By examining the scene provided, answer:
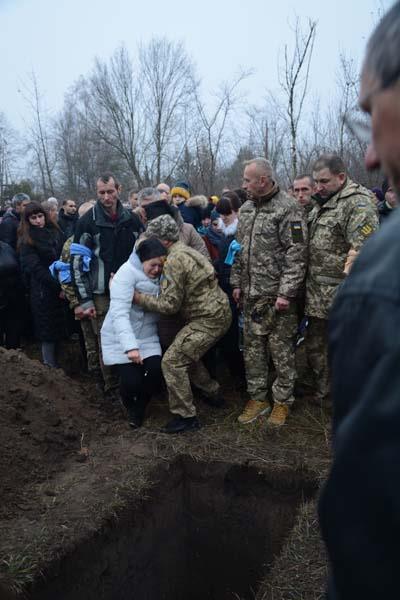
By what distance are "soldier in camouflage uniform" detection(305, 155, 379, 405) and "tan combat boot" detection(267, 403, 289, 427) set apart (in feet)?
2.92

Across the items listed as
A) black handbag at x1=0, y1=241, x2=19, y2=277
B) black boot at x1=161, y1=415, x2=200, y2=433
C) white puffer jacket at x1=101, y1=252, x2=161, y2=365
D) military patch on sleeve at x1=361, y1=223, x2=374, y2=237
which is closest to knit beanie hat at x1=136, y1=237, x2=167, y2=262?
white puffer jacket at x1=101, y1=252, x2=161, y2=365

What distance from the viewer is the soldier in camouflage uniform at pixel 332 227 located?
4.45 meters

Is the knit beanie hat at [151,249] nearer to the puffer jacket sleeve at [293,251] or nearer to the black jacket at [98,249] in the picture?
the black jacket at [98,249]

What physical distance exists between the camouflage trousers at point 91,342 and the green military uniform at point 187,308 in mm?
1343

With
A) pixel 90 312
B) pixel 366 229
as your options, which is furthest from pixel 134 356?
pixel 366 229

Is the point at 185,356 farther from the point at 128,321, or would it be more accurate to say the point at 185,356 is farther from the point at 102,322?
the point at 102,322

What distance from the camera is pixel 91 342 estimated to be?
6.21 metres

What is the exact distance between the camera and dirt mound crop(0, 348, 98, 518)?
419 centimetres

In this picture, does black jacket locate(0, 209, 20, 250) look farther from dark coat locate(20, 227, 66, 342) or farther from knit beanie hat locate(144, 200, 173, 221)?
knit beanie hat locate(144, 200, 173, 221)

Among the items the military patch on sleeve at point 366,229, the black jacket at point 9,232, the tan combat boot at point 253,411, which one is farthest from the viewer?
the black jacket at point 9,232

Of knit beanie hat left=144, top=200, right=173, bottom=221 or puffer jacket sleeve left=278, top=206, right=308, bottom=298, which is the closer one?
puffer jacket sleeve left=278, top=206, right=308, bottom=298

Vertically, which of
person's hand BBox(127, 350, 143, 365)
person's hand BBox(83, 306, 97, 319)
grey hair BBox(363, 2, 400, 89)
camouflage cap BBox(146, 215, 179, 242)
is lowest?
person's hand BBox(127, 350, 143, 365)

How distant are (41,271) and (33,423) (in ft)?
6.87

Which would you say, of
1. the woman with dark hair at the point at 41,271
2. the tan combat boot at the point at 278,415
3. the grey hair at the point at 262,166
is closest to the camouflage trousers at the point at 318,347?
the tan combat boot at the point at 278,415
